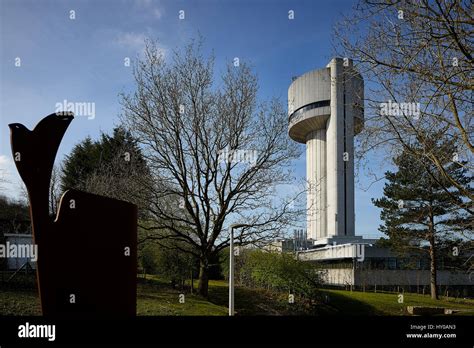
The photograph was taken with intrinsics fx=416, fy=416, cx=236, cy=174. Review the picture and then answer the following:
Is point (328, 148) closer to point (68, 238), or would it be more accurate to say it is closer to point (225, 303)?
point (225, 303)

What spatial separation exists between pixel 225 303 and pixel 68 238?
12.1 metres

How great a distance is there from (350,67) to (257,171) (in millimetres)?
7256

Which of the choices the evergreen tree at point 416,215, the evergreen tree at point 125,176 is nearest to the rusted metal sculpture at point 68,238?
the evergreen tree at point 125,176

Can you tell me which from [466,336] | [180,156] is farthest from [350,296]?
[466,336]

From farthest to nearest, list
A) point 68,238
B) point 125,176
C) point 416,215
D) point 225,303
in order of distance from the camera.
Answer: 1. point 416,215
2. point 225,303
3. point 125,176
4. point 68,238

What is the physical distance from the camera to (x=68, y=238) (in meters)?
6.99

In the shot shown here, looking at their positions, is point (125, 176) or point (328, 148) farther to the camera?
point (328, 148)

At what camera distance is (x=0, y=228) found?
70.3ft

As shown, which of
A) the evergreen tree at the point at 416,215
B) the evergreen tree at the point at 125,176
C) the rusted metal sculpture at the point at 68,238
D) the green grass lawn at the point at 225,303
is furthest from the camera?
the evergreen tree at the point at 416,215

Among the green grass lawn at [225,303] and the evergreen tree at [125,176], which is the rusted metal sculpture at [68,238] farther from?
the evergreen tree at [125,176]

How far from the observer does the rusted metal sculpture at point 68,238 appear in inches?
266

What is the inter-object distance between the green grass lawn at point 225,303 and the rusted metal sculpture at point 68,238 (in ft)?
17.6

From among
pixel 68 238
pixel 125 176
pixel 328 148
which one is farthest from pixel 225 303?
pixel 328 148

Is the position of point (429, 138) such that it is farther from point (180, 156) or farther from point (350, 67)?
point (180, 156)
